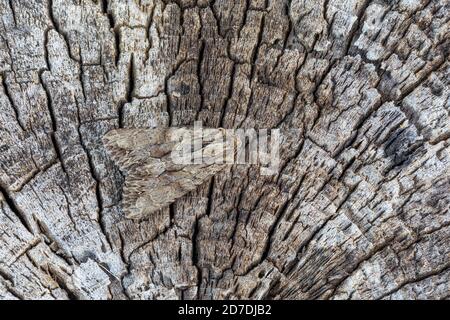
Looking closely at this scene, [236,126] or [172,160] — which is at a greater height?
[236,126]

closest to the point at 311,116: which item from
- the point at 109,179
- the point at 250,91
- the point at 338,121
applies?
the point at 338,121

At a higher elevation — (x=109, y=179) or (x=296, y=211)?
(x=109, y=179)

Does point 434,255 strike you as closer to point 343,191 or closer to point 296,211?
point 343,191
